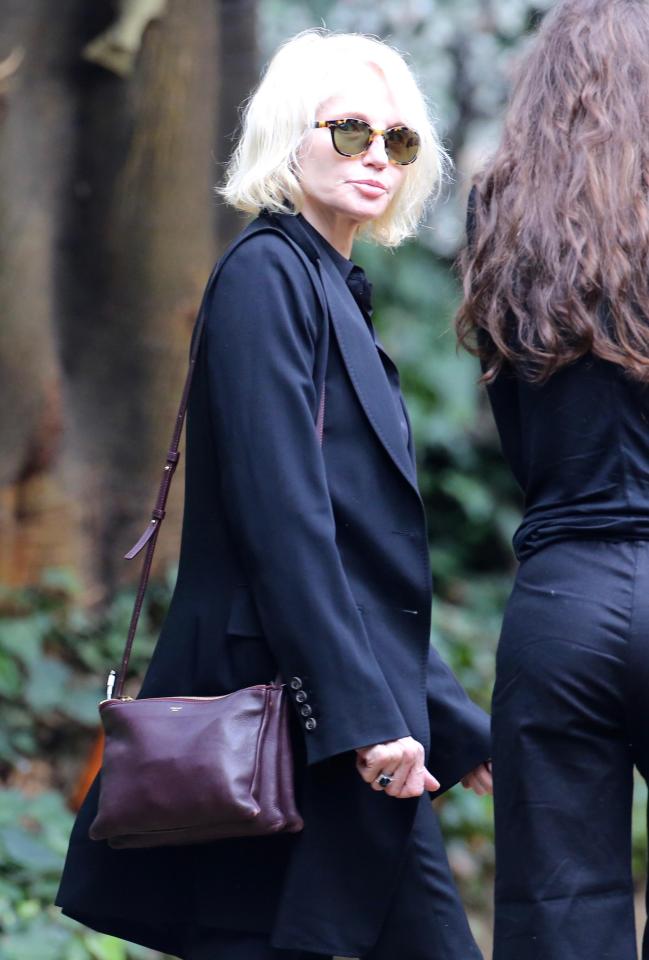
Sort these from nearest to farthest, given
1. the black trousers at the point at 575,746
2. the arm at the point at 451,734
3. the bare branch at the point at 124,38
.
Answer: the black trousers at the point at 575,746
the arm at the point at 451,734
the bare branch at the point at 124,38

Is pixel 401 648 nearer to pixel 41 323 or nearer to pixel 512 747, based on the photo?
pixel 512 747

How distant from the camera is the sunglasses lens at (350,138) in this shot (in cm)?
259

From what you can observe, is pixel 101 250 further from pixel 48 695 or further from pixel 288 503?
pixel 288 503

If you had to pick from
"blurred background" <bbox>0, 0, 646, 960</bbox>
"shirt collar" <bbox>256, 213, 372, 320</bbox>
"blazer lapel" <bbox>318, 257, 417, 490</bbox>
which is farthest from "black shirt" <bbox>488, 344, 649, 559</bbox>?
"blurred background" <bbox>0, 0, 646, 960</bbox>

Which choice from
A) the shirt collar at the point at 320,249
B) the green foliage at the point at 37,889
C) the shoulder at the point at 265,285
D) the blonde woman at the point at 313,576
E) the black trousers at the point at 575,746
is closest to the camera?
the black trousers at the point at 575,746

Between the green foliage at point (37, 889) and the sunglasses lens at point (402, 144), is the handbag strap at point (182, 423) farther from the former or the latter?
the green foliage at point (37, 889)

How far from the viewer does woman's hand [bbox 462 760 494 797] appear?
2771 mm

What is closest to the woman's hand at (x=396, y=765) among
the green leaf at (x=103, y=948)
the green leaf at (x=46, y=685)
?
the green leaf at (x=103, y=948)

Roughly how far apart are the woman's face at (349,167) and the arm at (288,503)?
Result: 0.69 feet

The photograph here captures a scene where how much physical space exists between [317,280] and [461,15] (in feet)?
20.5

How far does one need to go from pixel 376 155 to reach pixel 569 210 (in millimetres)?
398

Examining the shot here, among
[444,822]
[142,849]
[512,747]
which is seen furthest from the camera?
[444,822]

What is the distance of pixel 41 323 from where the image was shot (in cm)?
504

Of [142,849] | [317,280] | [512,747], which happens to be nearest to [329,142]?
[317,280]
